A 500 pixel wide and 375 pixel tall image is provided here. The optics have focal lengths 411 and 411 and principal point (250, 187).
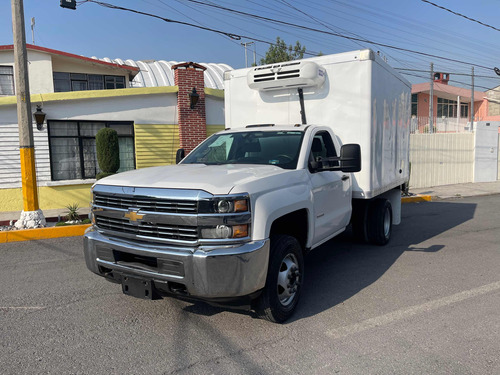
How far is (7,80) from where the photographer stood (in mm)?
15602

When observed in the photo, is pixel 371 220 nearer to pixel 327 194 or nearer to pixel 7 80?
pixel 327 194

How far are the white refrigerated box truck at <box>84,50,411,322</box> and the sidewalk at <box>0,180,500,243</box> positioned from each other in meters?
3.95

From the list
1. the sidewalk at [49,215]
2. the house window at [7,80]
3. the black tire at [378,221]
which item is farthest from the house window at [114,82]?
the black tire at [378,221]

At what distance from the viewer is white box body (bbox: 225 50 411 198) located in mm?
5691

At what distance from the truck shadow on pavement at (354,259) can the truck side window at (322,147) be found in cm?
154

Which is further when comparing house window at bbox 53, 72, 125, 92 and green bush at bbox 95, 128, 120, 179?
house window at bbox 53, 72, 125, 92

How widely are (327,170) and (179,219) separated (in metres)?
2.04

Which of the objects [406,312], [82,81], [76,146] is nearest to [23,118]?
[76,146]

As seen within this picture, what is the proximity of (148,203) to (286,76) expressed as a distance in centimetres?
328

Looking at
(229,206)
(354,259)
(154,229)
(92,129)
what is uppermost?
(92,129)

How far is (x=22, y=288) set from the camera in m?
5.08

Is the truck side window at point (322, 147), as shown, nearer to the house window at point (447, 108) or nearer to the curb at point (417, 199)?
the curb at point (417, 199)

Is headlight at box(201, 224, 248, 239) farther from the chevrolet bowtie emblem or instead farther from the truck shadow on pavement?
the truck shadow on pavement

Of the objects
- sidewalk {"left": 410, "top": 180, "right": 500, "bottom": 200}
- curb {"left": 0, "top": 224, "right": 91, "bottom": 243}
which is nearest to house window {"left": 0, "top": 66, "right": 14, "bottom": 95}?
curb {"left": 0, "top": 224, "right": 91, "bottom": 243}
